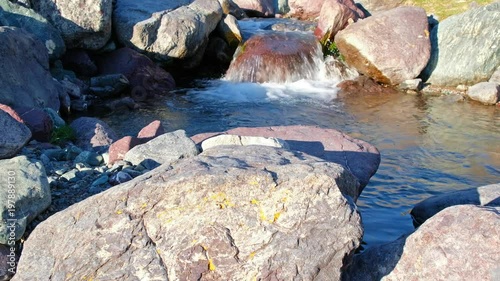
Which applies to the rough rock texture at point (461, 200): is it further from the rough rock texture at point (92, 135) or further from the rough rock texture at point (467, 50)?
the rough rock texture at point (467, 50)

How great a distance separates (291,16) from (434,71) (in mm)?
8735

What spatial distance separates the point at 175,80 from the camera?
16.0 meters

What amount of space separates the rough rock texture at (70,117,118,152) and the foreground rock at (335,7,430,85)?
352 inches

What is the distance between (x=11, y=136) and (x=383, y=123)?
8.25m

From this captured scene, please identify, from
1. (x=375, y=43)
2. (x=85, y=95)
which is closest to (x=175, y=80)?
(x=85, y=95)

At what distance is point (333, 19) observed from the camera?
17.5m

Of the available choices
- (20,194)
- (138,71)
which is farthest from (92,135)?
(138,71)

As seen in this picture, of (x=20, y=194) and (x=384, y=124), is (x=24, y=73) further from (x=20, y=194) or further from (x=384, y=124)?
(x=384, y=124)

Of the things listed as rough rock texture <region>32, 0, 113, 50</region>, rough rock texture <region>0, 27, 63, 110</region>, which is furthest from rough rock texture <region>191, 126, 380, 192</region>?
rough rock texture <region>32, 0, 113, 50</region>

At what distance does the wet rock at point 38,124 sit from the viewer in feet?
27.1

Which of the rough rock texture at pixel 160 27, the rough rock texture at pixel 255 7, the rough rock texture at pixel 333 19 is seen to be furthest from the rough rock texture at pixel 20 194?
the rough rock texture at pixel 255 7

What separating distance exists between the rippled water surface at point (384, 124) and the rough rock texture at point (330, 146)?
70cm

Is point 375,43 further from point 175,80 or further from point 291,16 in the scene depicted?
point 291,16

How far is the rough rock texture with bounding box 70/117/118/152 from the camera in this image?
845 cm
